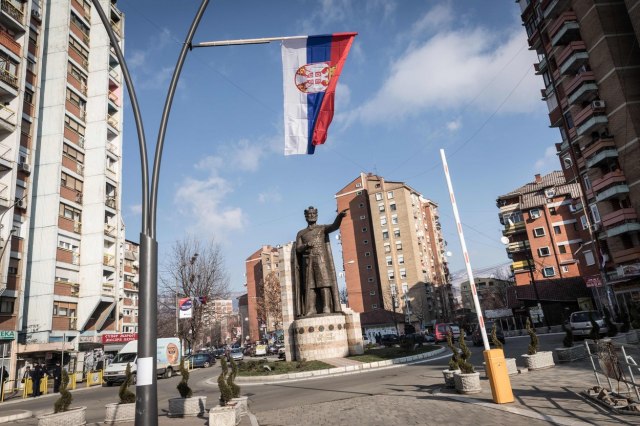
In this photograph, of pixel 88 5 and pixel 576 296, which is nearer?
pixel 88 5

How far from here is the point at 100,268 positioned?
3538cm

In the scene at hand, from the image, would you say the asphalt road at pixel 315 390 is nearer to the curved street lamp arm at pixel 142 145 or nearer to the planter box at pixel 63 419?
the planter box at pixel 63 419

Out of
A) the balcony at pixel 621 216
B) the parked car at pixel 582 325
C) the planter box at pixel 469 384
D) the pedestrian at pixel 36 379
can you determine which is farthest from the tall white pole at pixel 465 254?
the balcony at pixel 621 216

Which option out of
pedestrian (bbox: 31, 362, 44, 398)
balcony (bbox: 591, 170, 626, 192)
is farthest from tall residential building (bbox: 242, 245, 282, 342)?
pedestrian (bbox: 31, 362, 44, 398)

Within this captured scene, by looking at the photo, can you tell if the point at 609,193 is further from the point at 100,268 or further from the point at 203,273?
the point at 100,268

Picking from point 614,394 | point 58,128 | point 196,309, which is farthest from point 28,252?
point 614,394

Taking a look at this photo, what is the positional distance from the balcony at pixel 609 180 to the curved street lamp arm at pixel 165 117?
3579 cm

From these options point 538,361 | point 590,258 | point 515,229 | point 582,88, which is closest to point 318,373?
point 538,361

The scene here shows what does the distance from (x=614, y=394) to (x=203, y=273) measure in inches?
1586

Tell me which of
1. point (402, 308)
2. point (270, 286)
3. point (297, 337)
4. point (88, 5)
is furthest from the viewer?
point (270, 286)

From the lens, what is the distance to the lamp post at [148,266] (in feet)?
17.4

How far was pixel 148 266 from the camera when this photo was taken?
233 inches

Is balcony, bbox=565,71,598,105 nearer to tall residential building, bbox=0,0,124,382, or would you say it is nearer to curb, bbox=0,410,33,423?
curb, bbox=0,410,33,423

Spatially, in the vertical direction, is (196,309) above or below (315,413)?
above
